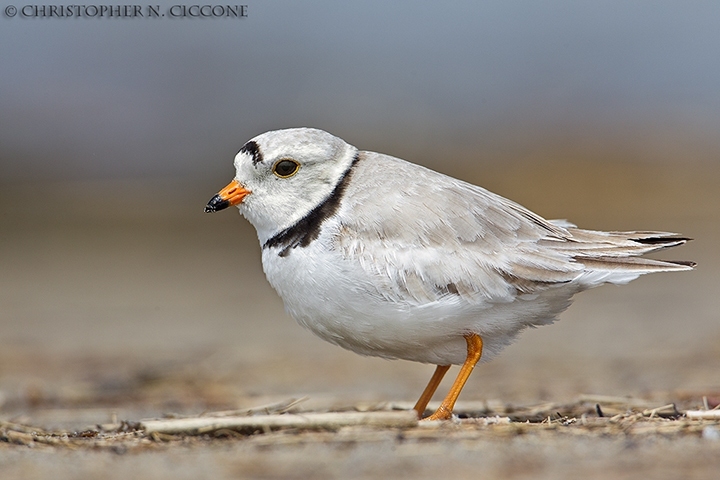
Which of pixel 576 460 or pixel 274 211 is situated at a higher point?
pixel 274 211

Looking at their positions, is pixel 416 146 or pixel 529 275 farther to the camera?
pixel 416 146

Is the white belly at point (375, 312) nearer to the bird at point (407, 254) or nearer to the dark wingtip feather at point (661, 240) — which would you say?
the bird at point (407, 254)

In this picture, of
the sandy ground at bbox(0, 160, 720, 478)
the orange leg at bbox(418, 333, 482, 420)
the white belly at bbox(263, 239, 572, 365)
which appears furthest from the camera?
the orange leg at bbox(418, 333, 482, 420)

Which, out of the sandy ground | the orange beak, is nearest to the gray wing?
the orange beak

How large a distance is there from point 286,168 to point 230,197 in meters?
0.33

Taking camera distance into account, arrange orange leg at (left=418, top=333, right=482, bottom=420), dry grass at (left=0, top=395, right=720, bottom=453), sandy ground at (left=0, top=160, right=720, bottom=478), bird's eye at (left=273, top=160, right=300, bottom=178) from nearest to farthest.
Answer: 1. sandy ground at (left=0, top=160, right=720, bottom=478)
2. dry grass at (left=0, top=395, right=720, bottom=453)
3. orange leg at (left=418, top=333, right=482, bottom=420)
4. bird's eye at (left=273, top=160, right=300, bottom=178)

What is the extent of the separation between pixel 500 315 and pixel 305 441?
4.05 feet

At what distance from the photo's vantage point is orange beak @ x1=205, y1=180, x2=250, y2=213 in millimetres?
4625

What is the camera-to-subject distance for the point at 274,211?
14.9ft

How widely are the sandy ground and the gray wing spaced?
2.42 feet

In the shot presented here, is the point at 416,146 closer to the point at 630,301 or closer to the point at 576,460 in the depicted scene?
the point at 630,301

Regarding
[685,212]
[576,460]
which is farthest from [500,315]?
[685,212]

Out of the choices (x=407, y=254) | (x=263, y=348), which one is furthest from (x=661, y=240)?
(x=263, y=348)

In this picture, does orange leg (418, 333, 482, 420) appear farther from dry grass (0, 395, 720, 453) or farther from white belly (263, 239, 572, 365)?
dry grass (0, 395, 720, 453)
